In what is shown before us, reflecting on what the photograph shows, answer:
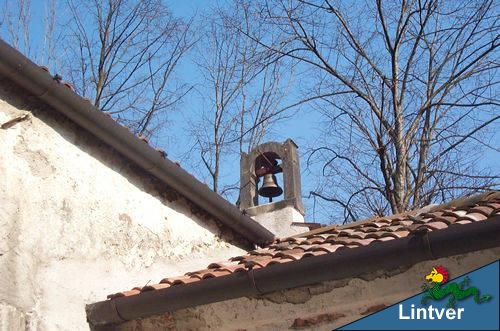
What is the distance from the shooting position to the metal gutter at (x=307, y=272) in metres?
4.52

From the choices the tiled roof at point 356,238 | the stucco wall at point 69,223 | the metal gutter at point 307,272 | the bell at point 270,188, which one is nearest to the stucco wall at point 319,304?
the metal gutter at point 307,272

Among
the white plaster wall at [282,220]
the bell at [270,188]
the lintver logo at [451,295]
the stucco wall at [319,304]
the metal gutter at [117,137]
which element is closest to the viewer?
the lintver logo at [451,295]

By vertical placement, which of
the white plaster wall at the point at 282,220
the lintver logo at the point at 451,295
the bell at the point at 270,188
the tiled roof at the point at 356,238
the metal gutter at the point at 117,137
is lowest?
the lintver logo at the point at 451,295

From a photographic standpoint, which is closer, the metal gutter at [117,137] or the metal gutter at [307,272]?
the metal gutter at [307,272]

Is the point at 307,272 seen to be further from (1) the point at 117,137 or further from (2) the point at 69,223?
(1) the point at 117,137

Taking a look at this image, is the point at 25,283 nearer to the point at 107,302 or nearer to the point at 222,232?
the point at 107,302

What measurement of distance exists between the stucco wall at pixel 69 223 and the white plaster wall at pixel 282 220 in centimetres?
236

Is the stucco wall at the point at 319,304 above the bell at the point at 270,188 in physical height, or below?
below

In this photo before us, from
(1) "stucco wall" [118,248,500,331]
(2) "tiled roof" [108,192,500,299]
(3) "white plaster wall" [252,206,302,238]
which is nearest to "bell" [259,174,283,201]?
(3) "white plaster wall" [252,206,302,238]

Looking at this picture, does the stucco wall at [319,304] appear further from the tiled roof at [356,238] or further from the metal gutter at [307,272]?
the tiled roof at [356,238]

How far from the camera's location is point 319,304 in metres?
5.02

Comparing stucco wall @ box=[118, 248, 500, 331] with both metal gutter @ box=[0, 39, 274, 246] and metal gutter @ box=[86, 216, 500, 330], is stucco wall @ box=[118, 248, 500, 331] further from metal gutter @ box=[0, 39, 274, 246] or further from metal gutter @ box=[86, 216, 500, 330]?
metal gutter @ box=[0, 39, 274, 246]

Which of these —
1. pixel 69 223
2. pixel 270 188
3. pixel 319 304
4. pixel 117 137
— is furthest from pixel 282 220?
pixel 319 304

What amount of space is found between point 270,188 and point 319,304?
14.0 feet
